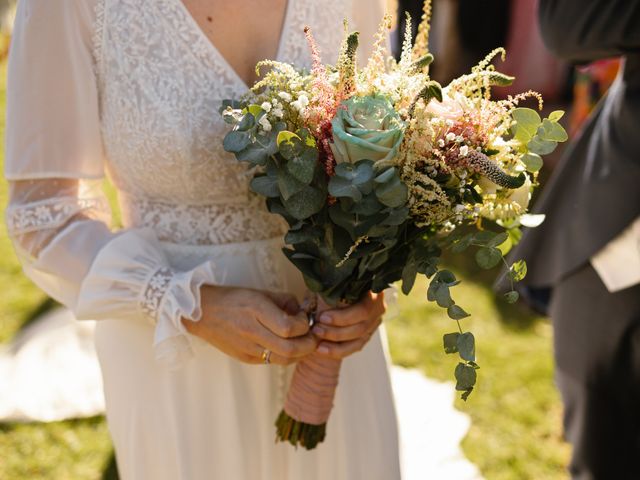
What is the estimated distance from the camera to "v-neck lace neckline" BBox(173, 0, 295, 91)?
1535 mm

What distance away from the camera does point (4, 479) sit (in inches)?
116

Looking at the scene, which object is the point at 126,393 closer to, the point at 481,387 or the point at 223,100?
the point at 223,100

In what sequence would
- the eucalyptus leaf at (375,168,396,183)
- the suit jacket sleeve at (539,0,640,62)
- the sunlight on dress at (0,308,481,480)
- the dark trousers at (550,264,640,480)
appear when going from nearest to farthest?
1. the eucalyptus leaf at (375,168,396,183)
2. the suit jacket sleeve at (539,0,640,62)
3. the dark trousers at (550,264,640,480)
4. the sunlight on dress at (0,308,481,480)

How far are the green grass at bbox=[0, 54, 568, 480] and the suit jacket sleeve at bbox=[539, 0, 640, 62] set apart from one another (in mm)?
1435

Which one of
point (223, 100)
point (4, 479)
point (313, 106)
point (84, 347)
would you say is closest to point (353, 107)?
point (313, 106)

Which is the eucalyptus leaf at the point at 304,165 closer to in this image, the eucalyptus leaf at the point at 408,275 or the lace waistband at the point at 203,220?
the eucalyptus leaf at the point at 408,275

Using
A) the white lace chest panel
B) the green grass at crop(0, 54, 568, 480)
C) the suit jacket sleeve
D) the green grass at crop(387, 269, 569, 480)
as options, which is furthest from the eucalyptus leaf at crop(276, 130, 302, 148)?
the green grass at crop(387, 269, 569, 480)

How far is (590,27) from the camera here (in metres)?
2.24

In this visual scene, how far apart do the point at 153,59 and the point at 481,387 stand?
2.45 m

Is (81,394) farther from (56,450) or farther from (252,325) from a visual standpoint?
(252,325)

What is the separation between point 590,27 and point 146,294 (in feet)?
4.94

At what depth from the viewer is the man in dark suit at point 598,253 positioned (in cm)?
230

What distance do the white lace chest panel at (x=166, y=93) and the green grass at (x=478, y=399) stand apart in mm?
1582

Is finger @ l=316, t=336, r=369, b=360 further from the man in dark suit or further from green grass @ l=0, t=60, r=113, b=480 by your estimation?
green grass @ l=0, t=60, r=113, b=480
